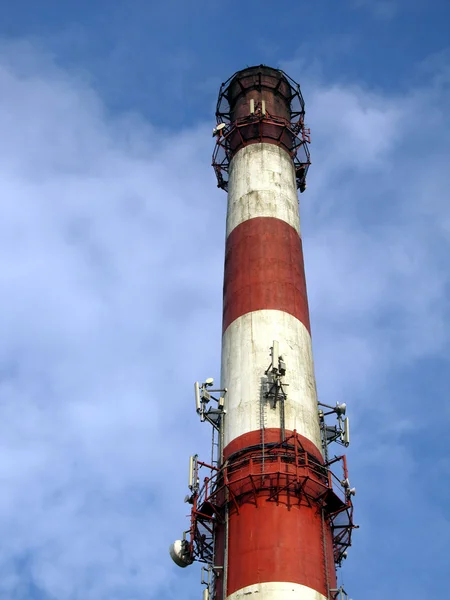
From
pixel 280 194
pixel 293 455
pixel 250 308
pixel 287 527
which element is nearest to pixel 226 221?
pixel 280 194

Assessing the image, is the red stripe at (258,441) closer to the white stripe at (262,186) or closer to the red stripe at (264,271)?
the red stripe at (264,271)

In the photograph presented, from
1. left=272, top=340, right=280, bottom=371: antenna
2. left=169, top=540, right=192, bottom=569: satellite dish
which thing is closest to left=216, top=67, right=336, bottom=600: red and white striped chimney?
left=272, top=340, right=280, bottom=371: antenna

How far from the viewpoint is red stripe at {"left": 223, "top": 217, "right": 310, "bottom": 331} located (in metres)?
35.7

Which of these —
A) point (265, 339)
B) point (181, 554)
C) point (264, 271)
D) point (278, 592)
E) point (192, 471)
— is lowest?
point (278, 592)

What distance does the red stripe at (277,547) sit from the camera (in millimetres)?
28188

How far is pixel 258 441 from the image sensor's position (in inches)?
1239

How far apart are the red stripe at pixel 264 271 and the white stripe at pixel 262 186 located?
606 millimetres

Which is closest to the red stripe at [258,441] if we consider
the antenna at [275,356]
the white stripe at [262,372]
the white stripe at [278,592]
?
the white stripe at [262,372]

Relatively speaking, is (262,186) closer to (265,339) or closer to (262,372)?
(265,339)

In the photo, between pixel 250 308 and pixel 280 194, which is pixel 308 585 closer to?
pixel 250 308

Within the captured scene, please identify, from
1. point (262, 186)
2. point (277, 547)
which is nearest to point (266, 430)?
point (277, 547)

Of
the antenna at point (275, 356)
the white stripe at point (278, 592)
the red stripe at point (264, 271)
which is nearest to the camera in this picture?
the white stripe at point (278, 592)

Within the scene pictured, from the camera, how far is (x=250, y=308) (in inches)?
1395

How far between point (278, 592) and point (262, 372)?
8734 mm
